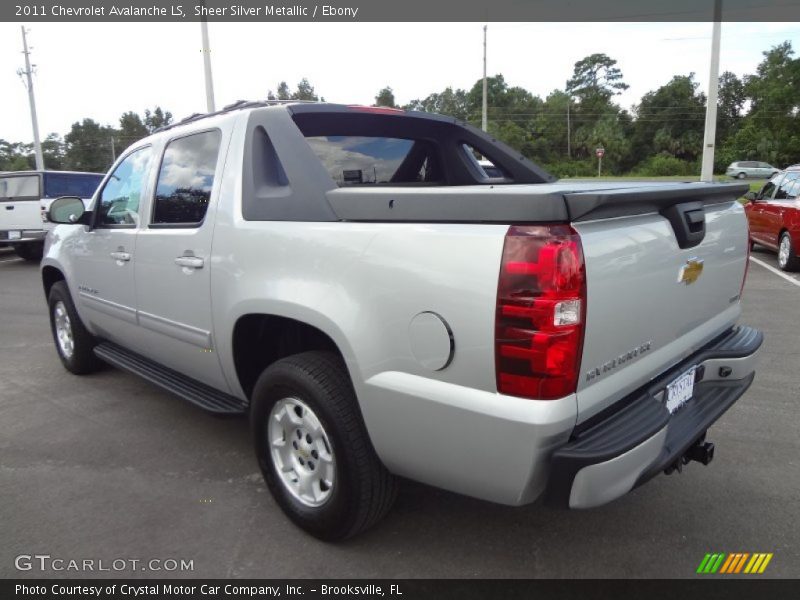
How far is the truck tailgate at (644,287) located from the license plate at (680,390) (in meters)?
0.08

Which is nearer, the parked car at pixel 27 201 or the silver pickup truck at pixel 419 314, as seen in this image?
the silver pickup truck at pixel 419 314

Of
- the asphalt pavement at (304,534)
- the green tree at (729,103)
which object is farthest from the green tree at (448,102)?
the asphalt pavement at (304,534)

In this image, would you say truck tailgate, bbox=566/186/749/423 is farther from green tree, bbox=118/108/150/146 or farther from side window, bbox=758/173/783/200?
green tree, bbox=118/108/150/146

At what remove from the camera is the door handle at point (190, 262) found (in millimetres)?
2967

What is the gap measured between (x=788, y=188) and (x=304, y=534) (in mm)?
10192

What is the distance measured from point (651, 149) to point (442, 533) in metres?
75.3

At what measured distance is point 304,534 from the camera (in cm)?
266

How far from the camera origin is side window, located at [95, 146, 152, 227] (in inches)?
147

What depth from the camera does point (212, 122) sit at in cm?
314

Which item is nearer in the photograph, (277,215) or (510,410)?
(510,410)

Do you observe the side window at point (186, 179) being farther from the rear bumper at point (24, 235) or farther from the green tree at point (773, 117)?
the green tree at point (773, 117)

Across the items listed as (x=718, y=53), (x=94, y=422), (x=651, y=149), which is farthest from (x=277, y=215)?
(x=651, y=149)
